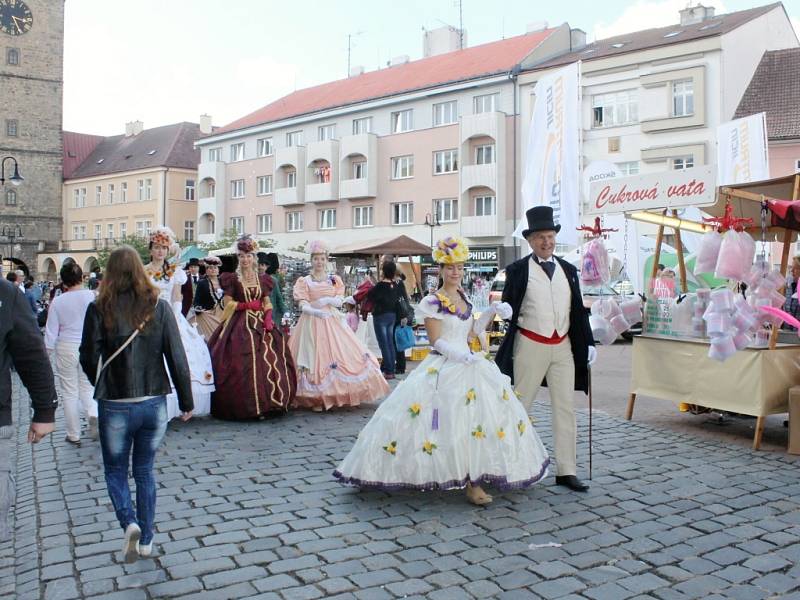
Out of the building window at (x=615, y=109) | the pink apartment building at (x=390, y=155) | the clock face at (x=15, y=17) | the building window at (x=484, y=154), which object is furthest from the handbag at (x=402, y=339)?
the clock face at (x=15, y=17)

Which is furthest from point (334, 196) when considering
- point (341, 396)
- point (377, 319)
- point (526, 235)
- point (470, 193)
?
point (526, 235)

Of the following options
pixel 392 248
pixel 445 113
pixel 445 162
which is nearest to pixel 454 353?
pixel 392 248

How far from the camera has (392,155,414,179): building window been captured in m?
41.3

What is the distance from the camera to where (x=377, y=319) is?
40.9 feet

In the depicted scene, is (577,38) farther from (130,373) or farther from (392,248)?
(130,373)

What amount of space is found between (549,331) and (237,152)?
47153 mm

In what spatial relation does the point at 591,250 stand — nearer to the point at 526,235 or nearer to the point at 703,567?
the point at 526,235

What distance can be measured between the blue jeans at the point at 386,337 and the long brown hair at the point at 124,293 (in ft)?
26.6

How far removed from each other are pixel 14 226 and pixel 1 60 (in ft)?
41.1

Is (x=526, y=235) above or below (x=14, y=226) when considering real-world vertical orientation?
below

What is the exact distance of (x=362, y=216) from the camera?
43594mm

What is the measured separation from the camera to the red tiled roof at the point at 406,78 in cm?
3847

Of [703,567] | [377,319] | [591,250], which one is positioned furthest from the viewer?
[377,319]

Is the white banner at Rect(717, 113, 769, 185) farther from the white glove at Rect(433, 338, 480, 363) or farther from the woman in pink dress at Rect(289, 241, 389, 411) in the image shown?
the white glove at Rect(433, 338, 480, 363)
